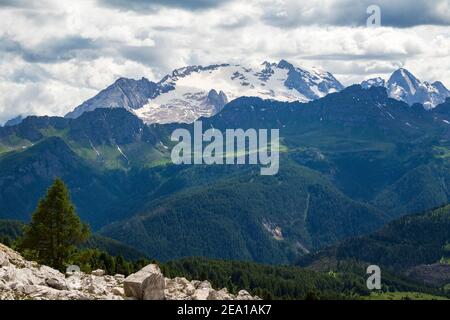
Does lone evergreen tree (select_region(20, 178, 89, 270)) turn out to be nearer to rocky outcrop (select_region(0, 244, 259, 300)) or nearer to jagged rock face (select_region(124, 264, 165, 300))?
rocky outcrop (select_region(0, 244, 259, 300))

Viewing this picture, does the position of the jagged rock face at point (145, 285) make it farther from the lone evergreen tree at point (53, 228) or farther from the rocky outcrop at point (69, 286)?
the lone evergreen tree at point (53, 228)

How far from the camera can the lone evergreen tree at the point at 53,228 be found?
A: 10281 centimetres

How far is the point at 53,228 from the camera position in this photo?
103625 millimetres

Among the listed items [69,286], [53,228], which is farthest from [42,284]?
[53,228]

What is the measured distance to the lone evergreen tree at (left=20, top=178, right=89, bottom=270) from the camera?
102812 mm

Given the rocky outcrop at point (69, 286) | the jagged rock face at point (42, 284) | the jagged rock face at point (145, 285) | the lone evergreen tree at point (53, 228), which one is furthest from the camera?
the lone evergreen tree at point (53, 228)

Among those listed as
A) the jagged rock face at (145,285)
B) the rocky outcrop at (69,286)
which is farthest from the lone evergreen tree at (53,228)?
the jagged rock face at (145,285)

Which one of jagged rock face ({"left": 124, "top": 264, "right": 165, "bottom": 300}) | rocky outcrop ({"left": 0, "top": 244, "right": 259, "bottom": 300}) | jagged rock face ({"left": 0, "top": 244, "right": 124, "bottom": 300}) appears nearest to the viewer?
jagged rock face ({"left": 0, "top": 244, "right": 124, "bottom": 300})

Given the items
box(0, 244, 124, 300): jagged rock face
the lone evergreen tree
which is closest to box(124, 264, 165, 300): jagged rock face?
box(0, 244, 124, 300): jagged rock face

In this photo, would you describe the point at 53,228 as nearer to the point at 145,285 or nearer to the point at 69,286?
the point at 69,286

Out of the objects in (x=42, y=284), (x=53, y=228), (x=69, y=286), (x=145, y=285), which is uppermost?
(x=53, y=228)

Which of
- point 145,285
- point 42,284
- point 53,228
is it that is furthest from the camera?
point 53,228
